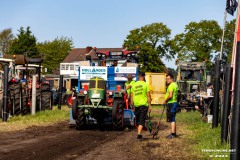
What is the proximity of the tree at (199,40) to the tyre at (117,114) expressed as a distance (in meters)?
50.5

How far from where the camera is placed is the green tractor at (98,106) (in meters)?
15.6

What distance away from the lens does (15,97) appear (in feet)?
64.6

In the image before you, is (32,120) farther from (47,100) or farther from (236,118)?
(236,118)

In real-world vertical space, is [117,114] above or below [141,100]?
below

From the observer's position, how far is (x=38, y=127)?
16781mm

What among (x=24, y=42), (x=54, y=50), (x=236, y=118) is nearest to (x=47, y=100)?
(x=236, y=118)

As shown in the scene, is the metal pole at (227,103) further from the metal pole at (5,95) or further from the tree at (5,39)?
the tree at (5,39)

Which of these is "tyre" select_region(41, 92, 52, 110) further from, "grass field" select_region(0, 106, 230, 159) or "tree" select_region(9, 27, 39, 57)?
"tree" select_region(9, 27, 39, 57)

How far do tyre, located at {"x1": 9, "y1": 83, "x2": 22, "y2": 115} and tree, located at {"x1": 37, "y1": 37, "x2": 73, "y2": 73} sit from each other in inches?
2516

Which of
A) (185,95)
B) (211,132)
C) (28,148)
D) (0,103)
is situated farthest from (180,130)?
(185,95)

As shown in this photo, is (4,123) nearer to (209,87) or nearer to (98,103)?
(98,103)

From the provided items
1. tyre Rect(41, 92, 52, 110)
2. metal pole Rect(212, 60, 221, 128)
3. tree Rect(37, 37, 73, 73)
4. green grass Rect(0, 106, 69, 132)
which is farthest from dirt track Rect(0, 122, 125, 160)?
tree Rect(37, 37, 73, 73)

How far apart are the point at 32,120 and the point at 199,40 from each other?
173 feet

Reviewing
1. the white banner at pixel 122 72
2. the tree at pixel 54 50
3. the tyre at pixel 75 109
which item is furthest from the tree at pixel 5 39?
the tyre at pixel 75 109
